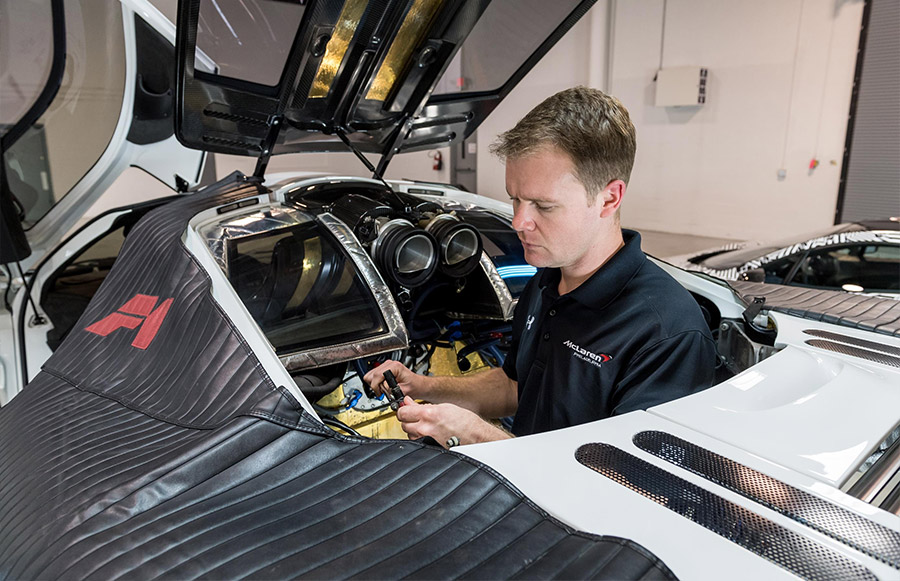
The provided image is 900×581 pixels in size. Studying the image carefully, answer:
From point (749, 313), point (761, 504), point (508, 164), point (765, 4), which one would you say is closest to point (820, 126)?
point (765, 4)

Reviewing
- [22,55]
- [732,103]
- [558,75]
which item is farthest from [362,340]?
[558,75]

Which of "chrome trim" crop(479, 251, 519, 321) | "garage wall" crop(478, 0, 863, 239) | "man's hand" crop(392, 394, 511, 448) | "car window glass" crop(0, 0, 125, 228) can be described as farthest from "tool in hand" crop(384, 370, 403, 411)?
"garage wall" crop(478, 0, 863, 239)

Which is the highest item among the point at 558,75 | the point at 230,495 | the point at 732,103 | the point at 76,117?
the point at 558,75

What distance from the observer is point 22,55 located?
251 centimetres

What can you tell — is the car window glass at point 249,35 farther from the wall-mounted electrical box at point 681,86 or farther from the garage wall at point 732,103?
the wall-mounted electrical box at point 681,86

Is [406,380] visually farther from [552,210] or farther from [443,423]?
[552,210]

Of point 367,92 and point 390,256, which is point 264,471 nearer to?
point 390,256

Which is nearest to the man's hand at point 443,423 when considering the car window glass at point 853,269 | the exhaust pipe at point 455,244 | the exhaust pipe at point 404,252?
the exhaust pipe at point 404,252

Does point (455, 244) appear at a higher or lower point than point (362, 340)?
higher

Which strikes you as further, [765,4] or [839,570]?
[765,4]

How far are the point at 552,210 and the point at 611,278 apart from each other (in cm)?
22

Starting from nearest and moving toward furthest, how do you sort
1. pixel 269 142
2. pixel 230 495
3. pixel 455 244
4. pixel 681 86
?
1. pixel 230 495
2. pixel 455 244
3. pixel 269 142
4. pixel 681 86

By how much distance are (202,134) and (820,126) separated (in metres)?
6.96

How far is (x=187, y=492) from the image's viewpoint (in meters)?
0.88
